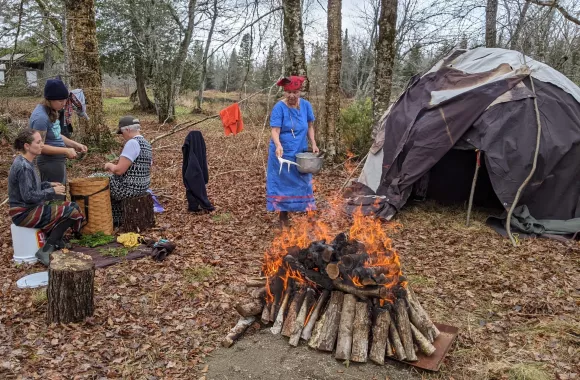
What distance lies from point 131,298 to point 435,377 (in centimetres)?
263

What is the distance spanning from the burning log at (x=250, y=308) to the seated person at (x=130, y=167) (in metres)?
2.60

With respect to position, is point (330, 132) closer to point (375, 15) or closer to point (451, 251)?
point (451, 251)

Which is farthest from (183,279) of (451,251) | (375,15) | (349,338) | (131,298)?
(375,15)

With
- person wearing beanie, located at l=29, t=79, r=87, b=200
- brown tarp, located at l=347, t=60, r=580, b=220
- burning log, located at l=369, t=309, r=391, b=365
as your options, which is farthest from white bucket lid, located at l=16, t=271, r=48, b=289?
brown tarp, located at l=347, t=60, r=580, b=220

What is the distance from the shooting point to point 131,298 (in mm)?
4023

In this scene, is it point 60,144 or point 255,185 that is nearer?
point 60,144

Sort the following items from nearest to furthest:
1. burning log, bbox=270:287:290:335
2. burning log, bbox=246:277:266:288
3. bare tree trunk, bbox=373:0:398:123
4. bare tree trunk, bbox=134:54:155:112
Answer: burning log, bbox=270:287:290:335
burning log, bbox=246:277:266:288
bare tree trunk, bbox=373:0:398:123
bare tree trunk, bbox=134:54:155:112

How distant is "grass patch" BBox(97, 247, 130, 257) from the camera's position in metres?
4.89

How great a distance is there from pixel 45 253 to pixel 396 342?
3591 millimetres

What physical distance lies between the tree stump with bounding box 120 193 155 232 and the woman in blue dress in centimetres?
153

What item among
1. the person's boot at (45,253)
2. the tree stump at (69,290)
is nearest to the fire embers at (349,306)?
the tree stump at (69,290)

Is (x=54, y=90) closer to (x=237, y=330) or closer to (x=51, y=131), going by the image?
(x=51, y=131)

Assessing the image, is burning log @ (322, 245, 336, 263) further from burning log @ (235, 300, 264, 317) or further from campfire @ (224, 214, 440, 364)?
burning log @ (235, 300, 264, 317)

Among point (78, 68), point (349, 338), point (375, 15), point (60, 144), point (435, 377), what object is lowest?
point (435, 377)
